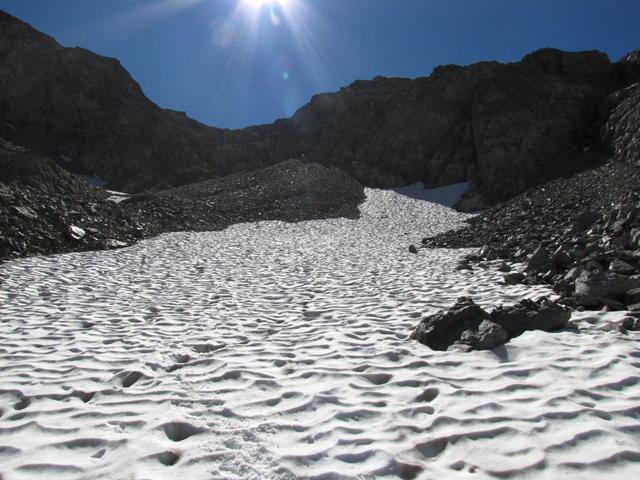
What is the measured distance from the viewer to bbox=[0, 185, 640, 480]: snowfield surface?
10.3 feet

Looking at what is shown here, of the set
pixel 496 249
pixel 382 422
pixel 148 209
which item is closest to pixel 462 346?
pixel 382 422

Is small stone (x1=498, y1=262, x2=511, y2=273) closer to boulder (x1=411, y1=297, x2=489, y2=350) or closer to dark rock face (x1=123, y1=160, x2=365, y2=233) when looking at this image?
boulder (x1=411, y1=297, x2=489, y2=350)

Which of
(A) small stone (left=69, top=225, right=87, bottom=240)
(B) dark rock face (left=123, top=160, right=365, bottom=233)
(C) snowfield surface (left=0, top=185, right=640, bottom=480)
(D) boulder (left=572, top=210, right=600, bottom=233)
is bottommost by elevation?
(C) snowfield surface (left=0, top=185, right=640, bottom=480)

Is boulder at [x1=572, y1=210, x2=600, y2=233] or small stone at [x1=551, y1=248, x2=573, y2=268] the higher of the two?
boulder at [x1=572, y1=210, x2=600, y2=233]

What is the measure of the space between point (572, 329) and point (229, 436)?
188 inches

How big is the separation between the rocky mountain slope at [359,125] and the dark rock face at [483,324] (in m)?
32.7

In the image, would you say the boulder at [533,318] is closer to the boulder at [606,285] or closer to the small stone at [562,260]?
the boulder at [606,285]

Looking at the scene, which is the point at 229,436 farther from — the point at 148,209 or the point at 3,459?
the point at 148,209

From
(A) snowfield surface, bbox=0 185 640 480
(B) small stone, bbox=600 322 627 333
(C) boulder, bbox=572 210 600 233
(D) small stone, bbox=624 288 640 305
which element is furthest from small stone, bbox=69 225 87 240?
(C) boulder, bbox=572 210 600 233

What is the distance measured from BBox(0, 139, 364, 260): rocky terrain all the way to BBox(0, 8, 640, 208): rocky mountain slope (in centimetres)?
1608

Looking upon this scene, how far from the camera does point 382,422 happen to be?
370cm

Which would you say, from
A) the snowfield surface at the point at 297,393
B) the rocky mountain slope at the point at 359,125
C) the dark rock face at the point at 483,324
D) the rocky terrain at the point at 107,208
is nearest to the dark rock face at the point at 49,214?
the rocky terrain at the point at 107,208

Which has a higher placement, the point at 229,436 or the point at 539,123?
the point at 539,123

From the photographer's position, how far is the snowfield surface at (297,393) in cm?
313
